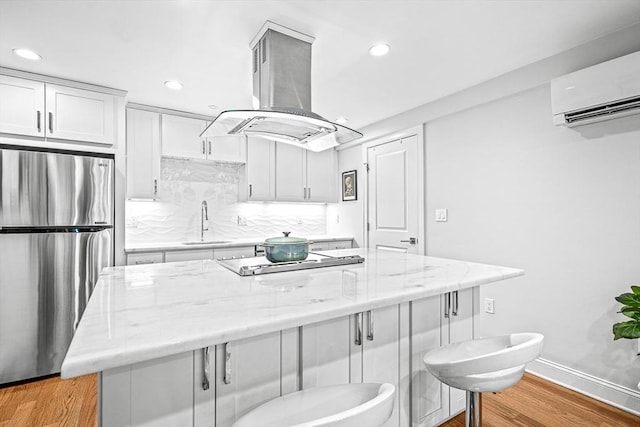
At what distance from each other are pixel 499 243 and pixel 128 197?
11.3 feet

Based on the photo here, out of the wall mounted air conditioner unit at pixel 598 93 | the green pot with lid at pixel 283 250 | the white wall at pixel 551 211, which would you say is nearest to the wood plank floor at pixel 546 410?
the white wall at pixel 551 211

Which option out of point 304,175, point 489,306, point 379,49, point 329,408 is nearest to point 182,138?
point 304,175

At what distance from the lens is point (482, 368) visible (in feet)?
3.78

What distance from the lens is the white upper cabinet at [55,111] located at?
2.52m

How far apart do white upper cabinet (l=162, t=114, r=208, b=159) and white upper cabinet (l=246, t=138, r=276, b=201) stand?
0.53 m

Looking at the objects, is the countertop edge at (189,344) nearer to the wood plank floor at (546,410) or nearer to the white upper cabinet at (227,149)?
the wood plank floor at (546,410)

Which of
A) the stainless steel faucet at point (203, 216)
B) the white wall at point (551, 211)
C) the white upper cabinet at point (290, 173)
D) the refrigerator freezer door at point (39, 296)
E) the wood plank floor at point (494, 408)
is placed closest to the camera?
the wood plank floor at point (494, 408)

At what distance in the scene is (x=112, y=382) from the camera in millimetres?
919

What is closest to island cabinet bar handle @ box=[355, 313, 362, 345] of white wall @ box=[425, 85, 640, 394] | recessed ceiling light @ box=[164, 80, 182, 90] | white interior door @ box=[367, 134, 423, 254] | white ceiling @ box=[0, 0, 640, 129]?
white ceiling @ box=[0, 0, 640, 129]

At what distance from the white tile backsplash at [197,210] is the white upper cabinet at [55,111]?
2.74 feet

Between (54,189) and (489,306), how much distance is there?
3624 millimetres

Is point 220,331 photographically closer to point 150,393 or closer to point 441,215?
point 150,393

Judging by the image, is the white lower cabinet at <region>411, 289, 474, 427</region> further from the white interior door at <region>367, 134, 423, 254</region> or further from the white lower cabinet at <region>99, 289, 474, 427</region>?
the white interior door at <region>367, 134, 423, 254</region>

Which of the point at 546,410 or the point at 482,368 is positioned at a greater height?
the point at 482,368
